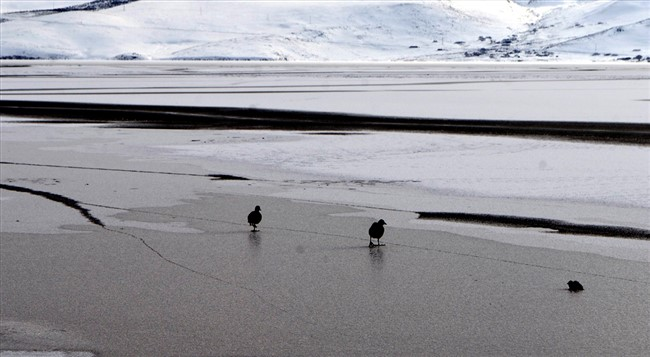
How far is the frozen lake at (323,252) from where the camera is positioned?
6.68 metres

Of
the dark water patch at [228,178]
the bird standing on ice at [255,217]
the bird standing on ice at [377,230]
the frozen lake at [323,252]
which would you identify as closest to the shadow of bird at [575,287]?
the frozen lake at [323,252]

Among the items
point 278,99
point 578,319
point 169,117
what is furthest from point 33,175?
point 278,99

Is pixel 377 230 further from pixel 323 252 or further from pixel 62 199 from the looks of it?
pixel 62 199

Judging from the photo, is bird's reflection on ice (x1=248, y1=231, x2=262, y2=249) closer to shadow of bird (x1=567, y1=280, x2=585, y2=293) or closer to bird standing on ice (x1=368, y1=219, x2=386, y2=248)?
bird standing on ice (x1=368, y1=219, x2=386, y2=248)

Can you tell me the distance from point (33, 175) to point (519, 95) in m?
27.1

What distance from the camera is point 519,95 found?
38656 millimetres

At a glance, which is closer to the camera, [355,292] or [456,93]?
[355,292]

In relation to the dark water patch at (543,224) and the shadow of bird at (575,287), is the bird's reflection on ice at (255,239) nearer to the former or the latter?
the dark water patch at (543,224)

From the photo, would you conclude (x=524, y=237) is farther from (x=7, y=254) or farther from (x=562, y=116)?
(x=562, y=116)

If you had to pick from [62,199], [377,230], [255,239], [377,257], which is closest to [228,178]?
[62,199]

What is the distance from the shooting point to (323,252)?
9.34 meters

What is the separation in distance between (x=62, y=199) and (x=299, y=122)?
1338cm

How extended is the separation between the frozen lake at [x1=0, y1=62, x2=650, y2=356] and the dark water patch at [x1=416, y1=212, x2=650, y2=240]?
15 centimetres

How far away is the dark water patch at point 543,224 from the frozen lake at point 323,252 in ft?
0.49
